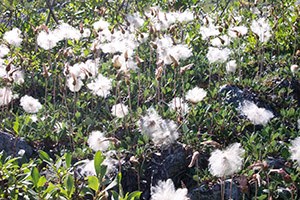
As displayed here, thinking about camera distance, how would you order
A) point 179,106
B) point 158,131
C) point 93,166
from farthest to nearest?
1. point 179,106
2. point 158,131
3. point 93,166

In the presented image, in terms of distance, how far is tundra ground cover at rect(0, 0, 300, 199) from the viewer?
3.21m

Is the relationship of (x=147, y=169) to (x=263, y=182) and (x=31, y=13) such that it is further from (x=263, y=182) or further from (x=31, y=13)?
(x=31, y=13)

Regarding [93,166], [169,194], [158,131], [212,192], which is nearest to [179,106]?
[158,131]

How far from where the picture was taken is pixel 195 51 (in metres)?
6.27

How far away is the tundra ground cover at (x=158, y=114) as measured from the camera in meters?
3.21

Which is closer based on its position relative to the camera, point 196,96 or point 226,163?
point 226,163

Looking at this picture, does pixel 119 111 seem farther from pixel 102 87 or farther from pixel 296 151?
pixel 296 151

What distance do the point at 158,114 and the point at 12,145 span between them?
1.22m

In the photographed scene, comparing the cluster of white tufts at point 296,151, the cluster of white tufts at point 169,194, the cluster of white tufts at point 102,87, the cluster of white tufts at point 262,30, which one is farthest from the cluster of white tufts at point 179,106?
the cluster of white tufts at point 169,194

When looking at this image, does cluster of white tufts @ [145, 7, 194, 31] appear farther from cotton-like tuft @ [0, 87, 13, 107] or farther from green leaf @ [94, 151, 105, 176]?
green leaf @ [94, 151, 105, 176]

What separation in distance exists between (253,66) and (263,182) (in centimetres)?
236

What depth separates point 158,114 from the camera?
4598 mm

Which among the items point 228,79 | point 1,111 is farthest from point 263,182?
point 1,111

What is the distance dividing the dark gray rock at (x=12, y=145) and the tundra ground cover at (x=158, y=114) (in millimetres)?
63
